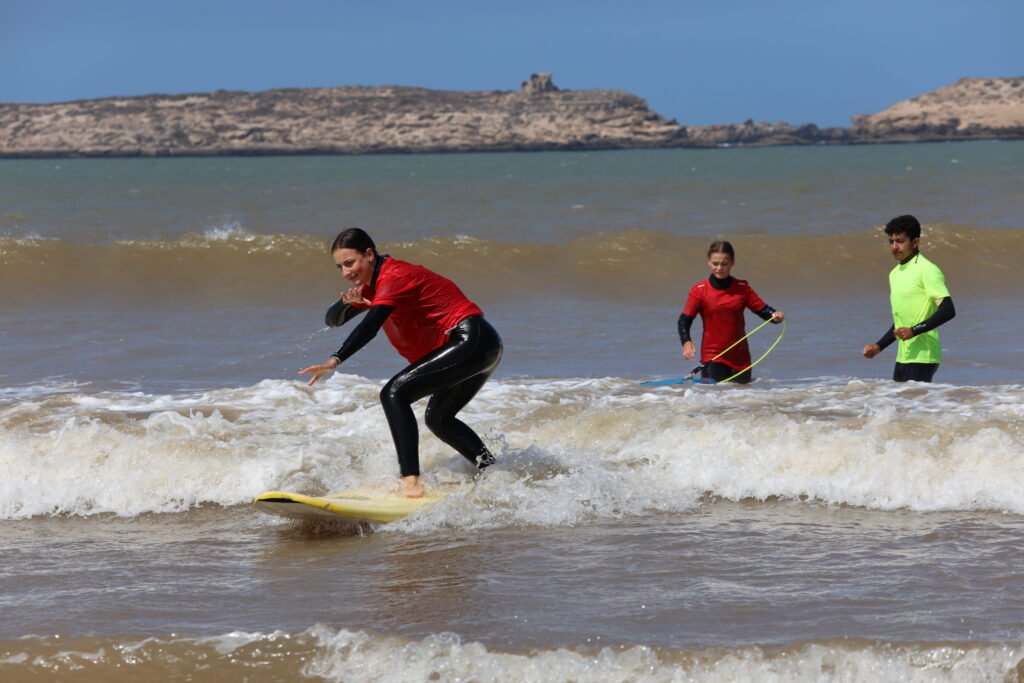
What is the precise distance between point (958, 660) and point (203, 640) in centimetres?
277

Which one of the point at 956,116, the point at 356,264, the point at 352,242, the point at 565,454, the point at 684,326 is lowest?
the point at 565,454

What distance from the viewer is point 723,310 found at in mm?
9047

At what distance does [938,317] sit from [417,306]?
137 inches

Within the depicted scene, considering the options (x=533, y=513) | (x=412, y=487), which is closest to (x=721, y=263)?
(x=533, y=513)

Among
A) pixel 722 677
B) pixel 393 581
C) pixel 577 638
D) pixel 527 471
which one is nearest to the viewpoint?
pixel 722 677

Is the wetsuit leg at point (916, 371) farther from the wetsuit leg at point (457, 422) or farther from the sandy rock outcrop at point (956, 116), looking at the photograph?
the sandy rock outcrop at point (956, 116)

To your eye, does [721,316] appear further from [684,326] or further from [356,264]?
[356,264]

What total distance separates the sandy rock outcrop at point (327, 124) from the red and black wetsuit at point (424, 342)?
531ft

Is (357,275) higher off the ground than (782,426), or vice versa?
(357,275)

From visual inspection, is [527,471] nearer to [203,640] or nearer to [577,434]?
[577,434]

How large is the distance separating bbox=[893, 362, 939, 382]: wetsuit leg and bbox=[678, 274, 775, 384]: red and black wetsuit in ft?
3.12

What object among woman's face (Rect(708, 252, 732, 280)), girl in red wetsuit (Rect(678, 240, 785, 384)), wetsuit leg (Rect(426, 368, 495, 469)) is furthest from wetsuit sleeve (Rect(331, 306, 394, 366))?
woman's face (Rect(708, 252, 732, 280))

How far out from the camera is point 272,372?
11.7m

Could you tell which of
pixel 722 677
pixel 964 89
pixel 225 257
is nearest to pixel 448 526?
pixel 722 677
